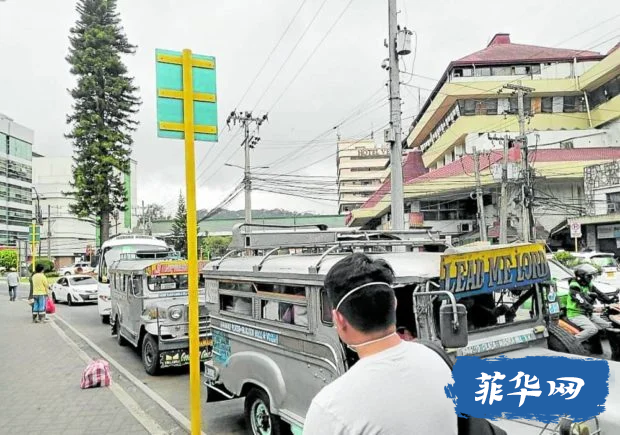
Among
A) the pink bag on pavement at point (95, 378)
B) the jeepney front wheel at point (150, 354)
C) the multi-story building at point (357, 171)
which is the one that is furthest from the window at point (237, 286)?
the multi-story building at point (357, 171)

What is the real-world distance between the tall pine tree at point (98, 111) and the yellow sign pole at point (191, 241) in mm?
29566

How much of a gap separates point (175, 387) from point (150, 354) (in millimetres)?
1265

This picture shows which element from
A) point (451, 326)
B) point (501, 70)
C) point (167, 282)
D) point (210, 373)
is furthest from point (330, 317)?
point (501, 70)

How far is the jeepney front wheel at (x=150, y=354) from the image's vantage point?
9164mm

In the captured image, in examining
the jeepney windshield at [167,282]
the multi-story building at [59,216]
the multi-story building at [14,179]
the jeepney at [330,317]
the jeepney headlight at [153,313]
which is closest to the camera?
the jeepney at [330,317]

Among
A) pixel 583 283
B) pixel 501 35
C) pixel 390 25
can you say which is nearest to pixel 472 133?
pixel 501 35

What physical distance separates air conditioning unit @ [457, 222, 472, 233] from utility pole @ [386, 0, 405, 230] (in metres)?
29.8

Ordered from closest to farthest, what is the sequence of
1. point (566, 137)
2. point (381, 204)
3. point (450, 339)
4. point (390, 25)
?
point (450, 339) → point (390, 25) → point (566, 137) → point (381, 204)

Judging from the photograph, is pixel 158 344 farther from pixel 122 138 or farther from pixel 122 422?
pixel 122 138

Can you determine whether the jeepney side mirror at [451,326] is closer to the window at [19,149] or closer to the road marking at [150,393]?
the road marking at [150,393]

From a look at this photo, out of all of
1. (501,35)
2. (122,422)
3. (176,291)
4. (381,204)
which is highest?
(501,35)

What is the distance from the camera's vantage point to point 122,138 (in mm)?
33125

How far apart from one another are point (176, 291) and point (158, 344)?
1.53 meters

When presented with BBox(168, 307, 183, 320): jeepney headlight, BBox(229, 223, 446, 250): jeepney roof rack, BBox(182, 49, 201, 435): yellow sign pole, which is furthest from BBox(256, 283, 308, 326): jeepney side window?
BBox(168, 307, 183, 320): jeepney headlight
